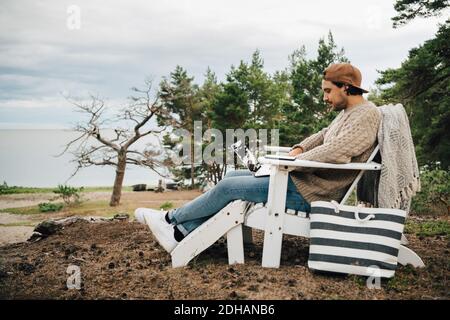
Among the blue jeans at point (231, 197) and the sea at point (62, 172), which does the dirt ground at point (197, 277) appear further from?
the sea at point (62, 172)

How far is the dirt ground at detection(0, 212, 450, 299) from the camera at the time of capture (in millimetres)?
2648

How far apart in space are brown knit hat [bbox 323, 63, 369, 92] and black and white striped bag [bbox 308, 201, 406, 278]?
2.93 ft

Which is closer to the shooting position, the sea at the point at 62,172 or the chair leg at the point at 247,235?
the chair leg at the point at 247,235

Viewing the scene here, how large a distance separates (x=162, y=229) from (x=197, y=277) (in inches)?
21.5

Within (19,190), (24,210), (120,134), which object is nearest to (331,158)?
(120,134)

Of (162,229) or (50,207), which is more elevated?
(162,229)

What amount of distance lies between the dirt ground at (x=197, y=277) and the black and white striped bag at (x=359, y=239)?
4.1 inches

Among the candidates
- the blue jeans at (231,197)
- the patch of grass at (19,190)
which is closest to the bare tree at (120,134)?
the patch of grass at (19,190)

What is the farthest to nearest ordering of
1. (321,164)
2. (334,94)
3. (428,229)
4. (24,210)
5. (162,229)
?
(24,210) < (428,229) < (162,229) < (334,94) < (321,164)

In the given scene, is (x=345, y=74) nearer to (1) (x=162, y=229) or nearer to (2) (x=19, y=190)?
(1) (x=162, y=229)

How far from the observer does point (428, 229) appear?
512cm

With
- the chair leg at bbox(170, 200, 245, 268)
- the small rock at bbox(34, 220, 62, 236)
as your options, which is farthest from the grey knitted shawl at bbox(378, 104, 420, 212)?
the small rock at bbox(34, 220, 62, 236)

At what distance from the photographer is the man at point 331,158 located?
2855 mm
